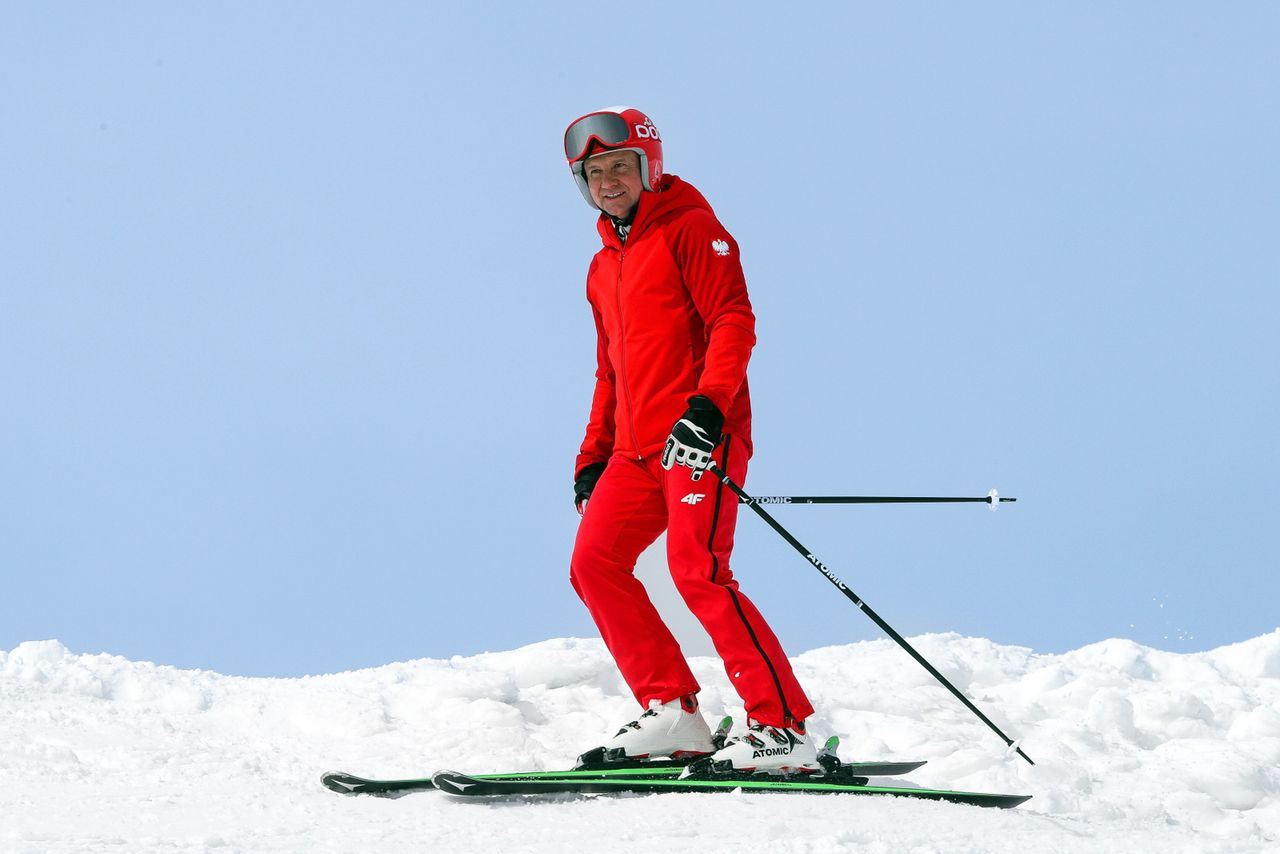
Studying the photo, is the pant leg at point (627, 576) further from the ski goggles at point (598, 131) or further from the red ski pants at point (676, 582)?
the ski goggles at point (598, 131)

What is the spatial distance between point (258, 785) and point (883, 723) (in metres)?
3.68

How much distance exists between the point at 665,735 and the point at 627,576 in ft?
2.23

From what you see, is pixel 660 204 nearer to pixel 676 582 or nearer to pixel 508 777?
pixel 676 582

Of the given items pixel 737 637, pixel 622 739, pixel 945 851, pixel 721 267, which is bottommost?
pixel 945 851

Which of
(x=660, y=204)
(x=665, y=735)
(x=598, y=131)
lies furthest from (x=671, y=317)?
(x=665, y=735)

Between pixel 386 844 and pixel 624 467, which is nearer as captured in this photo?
pixel 386 844

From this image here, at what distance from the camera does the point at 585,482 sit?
5531mm

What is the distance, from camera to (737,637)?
15.8 ft

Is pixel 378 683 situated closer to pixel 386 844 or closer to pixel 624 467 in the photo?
pixel 624 467

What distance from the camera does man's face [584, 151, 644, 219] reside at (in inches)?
201

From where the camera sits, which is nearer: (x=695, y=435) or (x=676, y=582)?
(x=695, y=435)

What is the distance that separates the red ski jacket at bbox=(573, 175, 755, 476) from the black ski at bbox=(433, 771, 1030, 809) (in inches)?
51.9

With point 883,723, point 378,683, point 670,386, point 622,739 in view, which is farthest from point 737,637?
point 378,683

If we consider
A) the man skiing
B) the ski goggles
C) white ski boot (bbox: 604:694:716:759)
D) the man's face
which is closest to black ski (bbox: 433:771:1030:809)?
the man skiing
